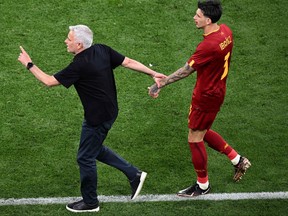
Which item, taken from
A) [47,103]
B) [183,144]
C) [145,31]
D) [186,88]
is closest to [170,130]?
[183,144]

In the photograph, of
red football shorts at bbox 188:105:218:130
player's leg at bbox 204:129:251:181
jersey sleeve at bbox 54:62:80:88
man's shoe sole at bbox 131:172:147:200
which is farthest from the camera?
player's leg at bbox 204:129:251:181

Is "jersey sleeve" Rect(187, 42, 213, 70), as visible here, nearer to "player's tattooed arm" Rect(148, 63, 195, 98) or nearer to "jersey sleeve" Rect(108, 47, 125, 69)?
"player's tattooed arm" Rect(148, 63, 195, 98)

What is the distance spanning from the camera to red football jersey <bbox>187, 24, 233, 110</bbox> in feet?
27.0

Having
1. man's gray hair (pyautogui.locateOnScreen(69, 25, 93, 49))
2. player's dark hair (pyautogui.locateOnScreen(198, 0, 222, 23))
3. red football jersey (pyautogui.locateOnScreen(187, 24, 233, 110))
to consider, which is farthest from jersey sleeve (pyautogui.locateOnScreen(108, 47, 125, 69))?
player's dark hair (pyautogui.locateOnScreen(198, 0, 222, 23))

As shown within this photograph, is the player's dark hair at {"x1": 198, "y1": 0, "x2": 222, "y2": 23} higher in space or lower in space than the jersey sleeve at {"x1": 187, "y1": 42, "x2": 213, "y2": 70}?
higher

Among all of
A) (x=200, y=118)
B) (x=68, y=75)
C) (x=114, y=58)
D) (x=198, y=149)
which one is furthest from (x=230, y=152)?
(x=68, y=75)

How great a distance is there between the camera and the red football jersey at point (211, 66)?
823 centimetres

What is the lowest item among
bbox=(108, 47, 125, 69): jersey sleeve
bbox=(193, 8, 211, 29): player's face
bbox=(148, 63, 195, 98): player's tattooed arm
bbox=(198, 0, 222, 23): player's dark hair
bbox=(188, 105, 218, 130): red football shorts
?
bbox=(188, 105, 218, 130): red football shorts

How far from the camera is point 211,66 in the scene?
328 inches

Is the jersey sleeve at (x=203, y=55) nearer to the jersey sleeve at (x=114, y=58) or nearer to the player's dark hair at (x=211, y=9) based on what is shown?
the player's dark hair at (x=211, y=9)

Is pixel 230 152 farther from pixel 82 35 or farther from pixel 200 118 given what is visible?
pixel 82 35

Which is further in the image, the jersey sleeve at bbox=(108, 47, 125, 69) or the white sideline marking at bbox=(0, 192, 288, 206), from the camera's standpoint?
the white sideline marking at bbox=(0, 192, 288, 206)

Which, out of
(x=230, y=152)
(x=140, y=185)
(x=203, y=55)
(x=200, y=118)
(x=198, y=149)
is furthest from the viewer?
(x=230, y=152)

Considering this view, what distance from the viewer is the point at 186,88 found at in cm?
1101
